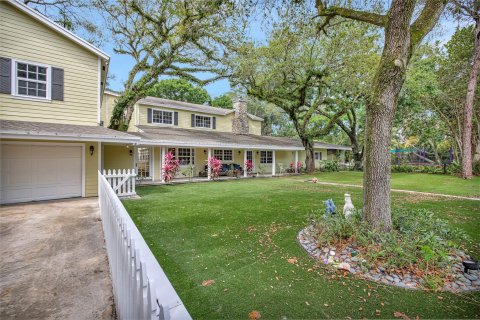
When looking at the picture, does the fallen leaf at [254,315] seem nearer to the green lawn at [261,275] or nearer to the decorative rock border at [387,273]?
the green lawn at [261,275]

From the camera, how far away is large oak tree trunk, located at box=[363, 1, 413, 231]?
13.7 ft

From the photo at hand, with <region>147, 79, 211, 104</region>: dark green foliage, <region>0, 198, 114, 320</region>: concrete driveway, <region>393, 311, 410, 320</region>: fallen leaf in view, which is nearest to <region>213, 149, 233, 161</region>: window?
<region>0, 198, 114, 320</region>: concrete driveway

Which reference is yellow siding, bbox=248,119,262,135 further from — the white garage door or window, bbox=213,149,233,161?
the white garage door

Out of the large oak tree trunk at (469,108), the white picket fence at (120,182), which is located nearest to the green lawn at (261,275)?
the white picket fence at (120,182)

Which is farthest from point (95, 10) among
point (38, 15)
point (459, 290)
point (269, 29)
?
point (459, 290)

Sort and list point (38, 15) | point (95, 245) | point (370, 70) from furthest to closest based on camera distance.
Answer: point (370, 70) → point (38, 15) → point (95, 245)

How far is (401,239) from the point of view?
4031 millimetres

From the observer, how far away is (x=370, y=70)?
567 inches

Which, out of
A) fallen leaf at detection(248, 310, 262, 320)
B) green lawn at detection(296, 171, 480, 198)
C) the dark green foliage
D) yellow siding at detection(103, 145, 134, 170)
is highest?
the dark green foliage

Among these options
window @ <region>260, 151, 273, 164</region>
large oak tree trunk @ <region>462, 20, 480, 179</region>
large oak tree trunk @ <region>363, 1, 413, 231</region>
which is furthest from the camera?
window @ <region>260, 151, 273, 164</region>

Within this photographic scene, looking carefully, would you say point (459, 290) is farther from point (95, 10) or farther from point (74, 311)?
point (95, 10)

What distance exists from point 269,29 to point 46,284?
7.87 metres

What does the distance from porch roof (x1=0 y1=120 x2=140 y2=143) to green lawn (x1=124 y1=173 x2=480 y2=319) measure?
3.49m

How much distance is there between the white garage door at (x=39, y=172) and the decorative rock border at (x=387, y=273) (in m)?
9.06
